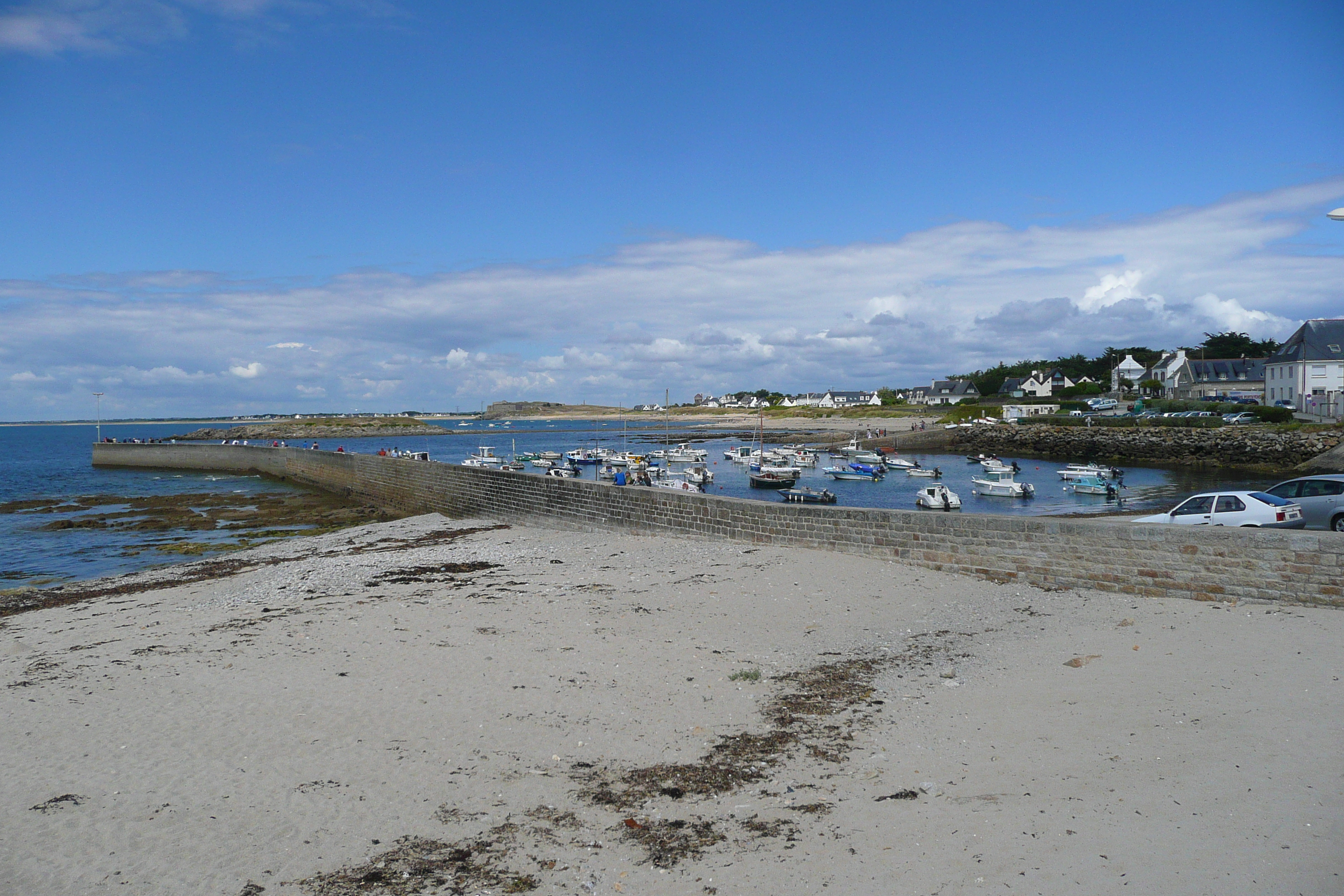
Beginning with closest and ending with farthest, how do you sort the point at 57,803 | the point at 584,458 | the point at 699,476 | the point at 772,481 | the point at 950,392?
the point at 57,803, the point at 772,481, the point at 699,476, the point at 584,458, the point at 950,392

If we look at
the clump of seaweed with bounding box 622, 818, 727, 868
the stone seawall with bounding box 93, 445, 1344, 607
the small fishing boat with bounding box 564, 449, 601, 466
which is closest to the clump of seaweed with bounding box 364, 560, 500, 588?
the stone seawall with bounding box 93, 445, 1344, 607

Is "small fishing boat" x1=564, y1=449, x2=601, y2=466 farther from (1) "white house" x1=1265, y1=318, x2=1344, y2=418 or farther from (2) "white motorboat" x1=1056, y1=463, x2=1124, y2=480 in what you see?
(1) "white house" x1=1265, y1=318, x2=1344, y2=418

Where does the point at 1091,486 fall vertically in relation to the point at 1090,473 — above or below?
below

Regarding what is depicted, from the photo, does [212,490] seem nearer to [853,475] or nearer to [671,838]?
[853,475]

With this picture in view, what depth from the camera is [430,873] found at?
16.9ft

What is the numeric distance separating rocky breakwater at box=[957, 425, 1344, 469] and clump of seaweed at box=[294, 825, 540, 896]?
2249 inches

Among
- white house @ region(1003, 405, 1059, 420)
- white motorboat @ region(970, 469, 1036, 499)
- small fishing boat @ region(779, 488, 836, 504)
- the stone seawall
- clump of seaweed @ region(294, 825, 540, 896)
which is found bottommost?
white motorboat @ region(970, 469, 1036, 499)

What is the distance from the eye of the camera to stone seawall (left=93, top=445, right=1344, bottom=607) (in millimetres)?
10664

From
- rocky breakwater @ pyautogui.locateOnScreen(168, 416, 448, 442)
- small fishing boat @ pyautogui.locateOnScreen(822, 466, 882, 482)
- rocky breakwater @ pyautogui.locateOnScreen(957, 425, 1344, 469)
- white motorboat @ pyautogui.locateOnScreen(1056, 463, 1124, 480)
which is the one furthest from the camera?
rocky breakwater @ pyautogui.locateOnScreen(168, 416, 448, 442)

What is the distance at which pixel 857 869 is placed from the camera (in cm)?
493

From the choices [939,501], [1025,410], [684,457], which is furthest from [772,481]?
[1025,410]

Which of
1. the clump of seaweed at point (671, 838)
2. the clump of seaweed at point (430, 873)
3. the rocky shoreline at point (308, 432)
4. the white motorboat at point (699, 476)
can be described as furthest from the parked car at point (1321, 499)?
the rocky shoreline at point (308, 432)

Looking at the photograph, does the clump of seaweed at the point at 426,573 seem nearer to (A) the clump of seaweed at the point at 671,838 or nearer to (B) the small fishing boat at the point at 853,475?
(A) the clump of seaweed at the point at 671,838

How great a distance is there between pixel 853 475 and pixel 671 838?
51.8m
